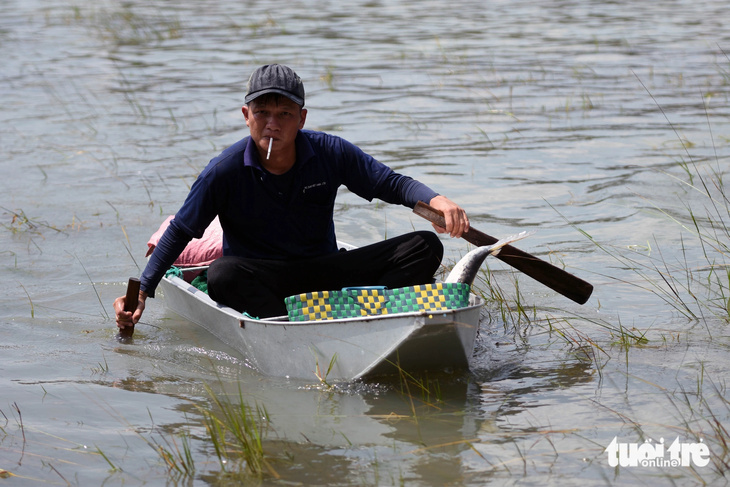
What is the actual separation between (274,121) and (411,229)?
2.98m

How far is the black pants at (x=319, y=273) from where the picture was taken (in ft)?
14.7

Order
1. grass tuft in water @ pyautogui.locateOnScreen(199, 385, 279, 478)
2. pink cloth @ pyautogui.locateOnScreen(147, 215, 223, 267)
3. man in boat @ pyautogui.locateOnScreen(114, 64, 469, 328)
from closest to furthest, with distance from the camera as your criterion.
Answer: grass tuft in water @ pyautogui.locateOnScreen(199, 385, 279, 478) → man in boat @ pyautogui.locateOnScreen(114, 64, 469, 328) → pink cloth @ pyautogui.locateOnScreen(147, 215, 223, 267)

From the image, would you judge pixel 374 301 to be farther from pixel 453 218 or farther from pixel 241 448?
pixel 241 448

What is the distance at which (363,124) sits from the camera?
411 inches

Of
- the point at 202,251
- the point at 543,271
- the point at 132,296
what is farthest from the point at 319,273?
the point at 202,251

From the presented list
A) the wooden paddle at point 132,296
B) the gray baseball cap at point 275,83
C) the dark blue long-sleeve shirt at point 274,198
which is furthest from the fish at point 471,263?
the wooden paddle at point 132,296

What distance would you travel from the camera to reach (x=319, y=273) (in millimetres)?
4645

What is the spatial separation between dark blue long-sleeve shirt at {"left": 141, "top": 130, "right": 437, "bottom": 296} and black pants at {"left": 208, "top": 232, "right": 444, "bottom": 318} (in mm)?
117

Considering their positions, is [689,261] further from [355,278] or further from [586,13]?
[586,13]

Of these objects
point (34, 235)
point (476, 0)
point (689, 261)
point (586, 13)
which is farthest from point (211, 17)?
point (689, 261)

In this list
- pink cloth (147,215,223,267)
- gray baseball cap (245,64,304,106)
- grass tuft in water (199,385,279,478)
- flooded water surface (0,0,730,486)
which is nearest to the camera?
grass tuft in water (199,385,279,478)

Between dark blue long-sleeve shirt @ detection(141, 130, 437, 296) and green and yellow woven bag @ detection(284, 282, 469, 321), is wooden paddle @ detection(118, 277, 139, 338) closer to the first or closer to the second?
dark blue long-sleeve shirt @ detection(141, 130, 437, 296)

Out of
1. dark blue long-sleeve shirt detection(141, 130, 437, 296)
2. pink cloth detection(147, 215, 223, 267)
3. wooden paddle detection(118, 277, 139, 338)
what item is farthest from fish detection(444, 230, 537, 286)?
pink cloth detection(147, 215, 223, 267)

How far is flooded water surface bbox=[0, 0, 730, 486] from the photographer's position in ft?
11.2
